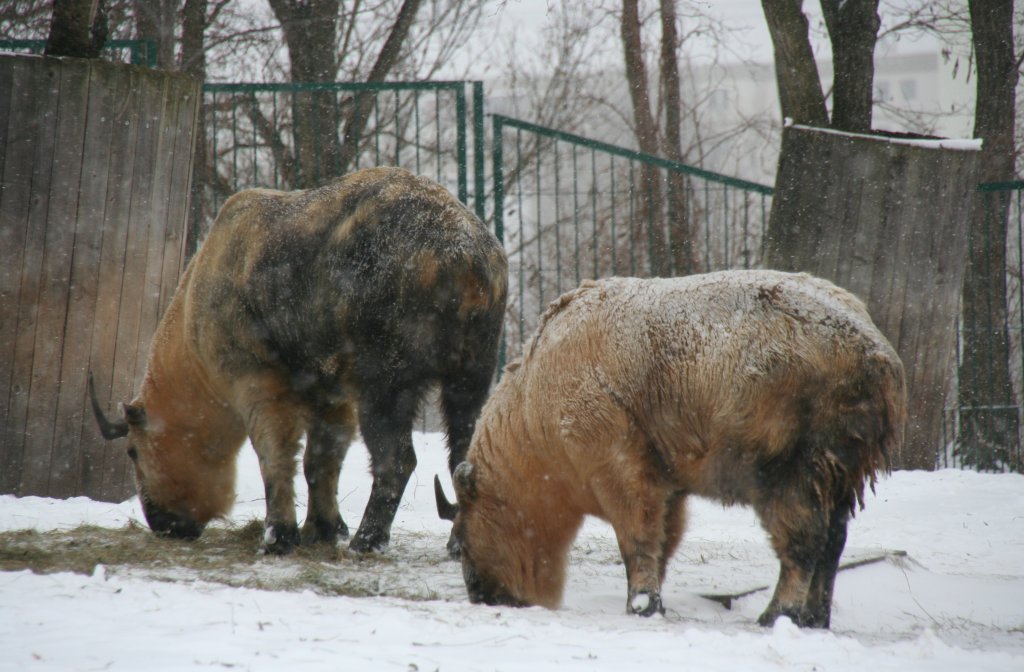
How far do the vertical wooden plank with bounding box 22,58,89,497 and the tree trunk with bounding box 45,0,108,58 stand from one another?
35 cm

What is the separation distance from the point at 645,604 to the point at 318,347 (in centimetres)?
225

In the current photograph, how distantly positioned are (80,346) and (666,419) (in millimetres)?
4221

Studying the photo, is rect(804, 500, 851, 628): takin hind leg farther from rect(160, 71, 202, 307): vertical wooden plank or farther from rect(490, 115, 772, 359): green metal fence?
rect(160, 71, 202, 307): vertical wooden plank

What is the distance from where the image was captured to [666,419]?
4.23 m

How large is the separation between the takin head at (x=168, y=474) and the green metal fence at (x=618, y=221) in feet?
12.1

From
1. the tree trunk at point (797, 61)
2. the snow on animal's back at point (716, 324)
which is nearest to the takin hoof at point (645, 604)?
the snow on animal's back at point (716, 324)

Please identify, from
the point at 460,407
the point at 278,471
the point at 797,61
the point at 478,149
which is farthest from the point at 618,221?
the point at 278,471

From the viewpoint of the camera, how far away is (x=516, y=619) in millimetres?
3775

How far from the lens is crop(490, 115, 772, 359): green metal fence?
8.70 m

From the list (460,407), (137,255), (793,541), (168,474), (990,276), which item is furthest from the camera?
(990,276)

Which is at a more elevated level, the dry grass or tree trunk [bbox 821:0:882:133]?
tree trunk [bbox 821:0:882:133]

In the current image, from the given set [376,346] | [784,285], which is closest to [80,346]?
[376,346]

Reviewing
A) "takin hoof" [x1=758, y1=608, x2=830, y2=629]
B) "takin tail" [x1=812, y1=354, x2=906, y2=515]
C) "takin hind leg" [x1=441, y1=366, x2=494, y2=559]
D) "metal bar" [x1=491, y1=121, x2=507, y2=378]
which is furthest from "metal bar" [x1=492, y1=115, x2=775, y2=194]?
"takin hoof" [x1=758, y1=608, x2=830, y2=629]

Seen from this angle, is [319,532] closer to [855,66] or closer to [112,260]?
[112,260]
